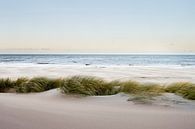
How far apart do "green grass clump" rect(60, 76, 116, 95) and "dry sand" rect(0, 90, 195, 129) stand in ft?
1.99

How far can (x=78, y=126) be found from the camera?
168 inches

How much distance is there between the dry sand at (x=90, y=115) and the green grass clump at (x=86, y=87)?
608 mm

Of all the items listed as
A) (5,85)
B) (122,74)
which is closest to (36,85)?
(5,85)

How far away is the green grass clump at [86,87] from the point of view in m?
6.88

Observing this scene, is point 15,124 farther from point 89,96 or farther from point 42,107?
point 89,96

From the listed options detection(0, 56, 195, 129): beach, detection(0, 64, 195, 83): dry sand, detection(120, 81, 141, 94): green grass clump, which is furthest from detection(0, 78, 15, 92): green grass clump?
detection(0, 64, 195, 83): dry sand

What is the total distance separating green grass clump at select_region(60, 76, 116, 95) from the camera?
6.88 metres

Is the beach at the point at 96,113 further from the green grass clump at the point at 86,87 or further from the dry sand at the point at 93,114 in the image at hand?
the green grass clump at the point at 86,87

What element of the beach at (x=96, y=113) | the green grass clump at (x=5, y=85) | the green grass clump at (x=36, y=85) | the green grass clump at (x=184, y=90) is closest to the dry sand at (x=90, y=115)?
the beach at (x=96, y=113)

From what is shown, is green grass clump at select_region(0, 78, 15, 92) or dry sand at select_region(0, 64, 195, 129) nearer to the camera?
dry sand at select_region(0, 64, 195, 129)

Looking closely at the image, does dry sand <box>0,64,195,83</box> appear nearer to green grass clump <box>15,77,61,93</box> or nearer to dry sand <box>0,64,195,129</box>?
green grass clump <box>15,77,61,93</box>

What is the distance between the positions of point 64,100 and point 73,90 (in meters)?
0.59

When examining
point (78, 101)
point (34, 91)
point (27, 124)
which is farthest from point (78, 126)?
point (34, 91)

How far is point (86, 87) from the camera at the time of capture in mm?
7113
